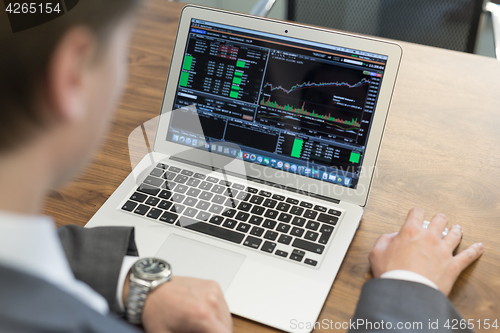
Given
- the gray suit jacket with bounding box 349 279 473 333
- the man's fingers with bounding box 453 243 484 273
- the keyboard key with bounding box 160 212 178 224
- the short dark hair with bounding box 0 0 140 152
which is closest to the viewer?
the short dark hair with bounding box 0 0 140 152

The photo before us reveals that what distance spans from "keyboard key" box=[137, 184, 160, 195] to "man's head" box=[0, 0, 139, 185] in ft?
1.52

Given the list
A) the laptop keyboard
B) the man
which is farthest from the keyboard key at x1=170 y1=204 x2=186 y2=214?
the man

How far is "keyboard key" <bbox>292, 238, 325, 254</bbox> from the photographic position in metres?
0.83

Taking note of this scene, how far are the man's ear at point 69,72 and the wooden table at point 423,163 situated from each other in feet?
1.31

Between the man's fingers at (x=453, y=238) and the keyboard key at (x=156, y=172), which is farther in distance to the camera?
the keyboard key at (x=156, y=172)

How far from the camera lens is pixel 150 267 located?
0.74 meters

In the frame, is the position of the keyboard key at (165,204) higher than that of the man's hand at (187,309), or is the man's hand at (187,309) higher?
the keyboard key at (165,204)

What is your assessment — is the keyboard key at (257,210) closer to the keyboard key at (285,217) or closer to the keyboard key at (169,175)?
the keyboard key at (285,217)

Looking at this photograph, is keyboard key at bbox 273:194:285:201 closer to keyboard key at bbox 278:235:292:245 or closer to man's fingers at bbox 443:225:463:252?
keyboard key at bbox 278:235:292:245

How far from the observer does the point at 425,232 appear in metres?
0.82

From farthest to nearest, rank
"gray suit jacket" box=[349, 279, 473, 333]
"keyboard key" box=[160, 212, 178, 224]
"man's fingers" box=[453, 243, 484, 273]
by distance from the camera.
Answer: "keyboard key" box=[160, 212, 178, 224]
"man's fingers" box=[453, 243, 484, 273]
"gray suit jacket" box=[349, 279, 473, 333]

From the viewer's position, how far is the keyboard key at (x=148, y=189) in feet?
3.14

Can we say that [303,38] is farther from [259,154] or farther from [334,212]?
[334,212]

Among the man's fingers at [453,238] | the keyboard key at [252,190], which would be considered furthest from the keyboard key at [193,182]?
the man's fingers at [453,238]
